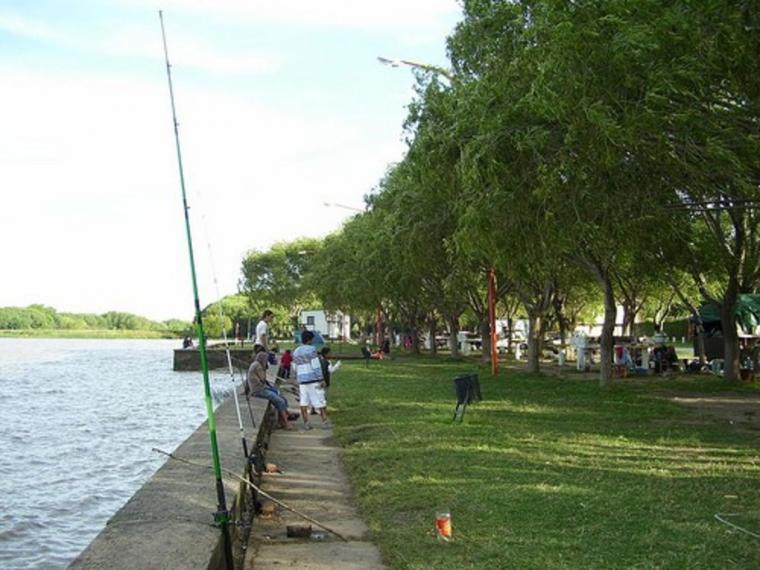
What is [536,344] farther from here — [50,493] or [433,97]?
[50,493]

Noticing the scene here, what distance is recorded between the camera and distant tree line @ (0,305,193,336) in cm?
16162

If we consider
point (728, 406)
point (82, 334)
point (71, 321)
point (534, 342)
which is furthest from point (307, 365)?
point (71, 321)

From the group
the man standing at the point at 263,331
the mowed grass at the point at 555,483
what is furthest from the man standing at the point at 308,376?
the man standing at the point at 263,331

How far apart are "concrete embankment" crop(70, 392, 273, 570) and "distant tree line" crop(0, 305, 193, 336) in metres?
150

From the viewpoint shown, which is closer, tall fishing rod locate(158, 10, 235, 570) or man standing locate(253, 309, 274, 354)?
tall fishing rod locate(158, 10, 235, 570)

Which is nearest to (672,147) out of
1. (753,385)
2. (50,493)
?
(50,493)

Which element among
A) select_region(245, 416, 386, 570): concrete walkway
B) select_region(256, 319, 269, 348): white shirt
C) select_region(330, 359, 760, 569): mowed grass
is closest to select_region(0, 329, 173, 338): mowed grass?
select_region(256, 319, 269, 348): white shirt

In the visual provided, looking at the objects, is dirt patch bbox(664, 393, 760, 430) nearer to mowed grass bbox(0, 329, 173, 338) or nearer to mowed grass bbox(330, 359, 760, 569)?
mowed grass bbox(330, 359, 760, 569)

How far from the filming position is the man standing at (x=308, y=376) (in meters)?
14.6

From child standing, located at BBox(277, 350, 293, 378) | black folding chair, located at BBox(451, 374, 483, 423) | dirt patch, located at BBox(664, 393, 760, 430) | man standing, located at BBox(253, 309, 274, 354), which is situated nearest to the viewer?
black folding chair, located at BBox(451, 374, 483, 423)

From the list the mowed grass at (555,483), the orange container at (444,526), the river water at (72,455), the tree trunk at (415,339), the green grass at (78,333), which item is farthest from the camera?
the green grass at (78,333)

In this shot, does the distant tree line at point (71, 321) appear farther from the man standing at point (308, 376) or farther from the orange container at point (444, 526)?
the orange container at point (444, 526)

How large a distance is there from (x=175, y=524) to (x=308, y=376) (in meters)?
8.72

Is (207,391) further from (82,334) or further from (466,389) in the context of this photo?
(82,334)
